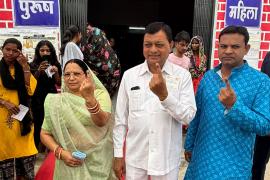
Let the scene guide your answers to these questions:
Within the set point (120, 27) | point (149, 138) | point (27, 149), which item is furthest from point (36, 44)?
point (120, 27)

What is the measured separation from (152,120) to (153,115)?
0.11 feet

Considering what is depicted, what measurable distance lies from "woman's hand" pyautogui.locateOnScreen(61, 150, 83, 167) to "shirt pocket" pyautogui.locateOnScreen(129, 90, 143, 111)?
1.68 ft

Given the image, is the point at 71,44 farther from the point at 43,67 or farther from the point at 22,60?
the point at 22,60

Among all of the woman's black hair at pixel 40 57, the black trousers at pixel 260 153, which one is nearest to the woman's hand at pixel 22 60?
the woman's black hair at pixel 40 57

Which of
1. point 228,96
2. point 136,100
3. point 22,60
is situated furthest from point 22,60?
point 228,96

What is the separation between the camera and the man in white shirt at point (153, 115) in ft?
6.64

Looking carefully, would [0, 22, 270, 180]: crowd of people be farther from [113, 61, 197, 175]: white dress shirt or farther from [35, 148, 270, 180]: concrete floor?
[35, 148, 270, 180]: concrete floor

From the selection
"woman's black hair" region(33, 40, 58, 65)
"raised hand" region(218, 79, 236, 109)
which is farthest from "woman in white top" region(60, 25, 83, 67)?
"raised hand" region(218, 79, 236, 109)

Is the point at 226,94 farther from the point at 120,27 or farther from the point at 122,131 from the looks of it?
the point at 120,27

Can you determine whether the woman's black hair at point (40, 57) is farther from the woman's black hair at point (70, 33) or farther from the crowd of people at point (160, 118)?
the crowd of people at point (160, 118)

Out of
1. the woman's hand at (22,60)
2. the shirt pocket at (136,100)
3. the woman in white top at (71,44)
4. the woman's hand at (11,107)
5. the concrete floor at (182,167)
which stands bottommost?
the concrete floor at (182,167)

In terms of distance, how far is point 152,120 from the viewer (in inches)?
80.5

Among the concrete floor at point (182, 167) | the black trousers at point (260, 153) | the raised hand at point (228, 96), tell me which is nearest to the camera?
the raised hand at point (228, 96)

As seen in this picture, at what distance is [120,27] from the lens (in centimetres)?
1249
